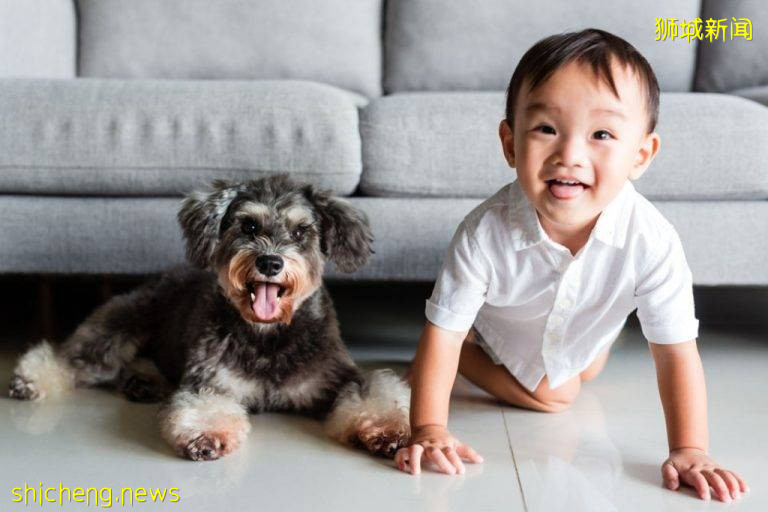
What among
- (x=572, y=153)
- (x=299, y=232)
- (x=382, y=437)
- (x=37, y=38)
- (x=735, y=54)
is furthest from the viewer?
(x=735, y=54)

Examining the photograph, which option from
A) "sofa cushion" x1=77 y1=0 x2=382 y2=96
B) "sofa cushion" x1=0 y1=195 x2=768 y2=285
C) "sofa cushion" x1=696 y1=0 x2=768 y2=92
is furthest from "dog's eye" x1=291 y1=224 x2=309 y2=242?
"sofa cushion" x1=696 y1=0 x2=768 y2=92

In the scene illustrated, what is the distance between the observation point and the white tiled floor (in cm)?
161

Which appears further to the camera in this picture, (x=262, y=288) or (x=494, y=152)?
(x=494, y=152)

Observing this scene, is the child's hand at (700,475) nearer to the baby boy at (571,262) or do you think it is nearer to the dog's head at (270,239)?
the baby boy at (571,262)

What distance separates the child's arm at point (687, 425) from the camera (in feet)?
5.36

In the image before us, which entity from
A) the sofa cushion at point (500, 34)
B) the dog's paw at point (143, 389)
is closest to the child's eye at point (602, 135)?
the dog's paw at point (143, 389)

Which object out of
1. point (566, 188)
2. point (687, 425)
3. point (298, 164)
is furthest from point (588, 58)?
point (298, 164)

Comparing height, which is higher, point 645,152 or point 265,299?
point 645,152

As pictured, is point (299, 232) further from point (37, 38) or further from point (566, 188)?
point (37, 38)

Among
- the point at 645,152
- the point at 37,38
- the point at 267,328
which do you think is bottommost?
the point at 267,328

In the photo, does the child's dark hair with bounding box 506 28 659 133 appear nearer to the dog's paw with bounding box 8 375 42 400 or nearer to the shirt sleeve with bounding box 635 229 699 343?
the shirt sleeve with bounding box 635 229 699 343

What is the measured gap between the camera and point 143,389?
221cm

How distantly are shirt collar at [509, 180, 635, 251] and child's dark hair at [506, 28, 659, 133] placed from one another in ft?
0.60

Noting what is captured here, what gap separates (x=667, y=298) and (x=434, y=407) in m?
0.54
